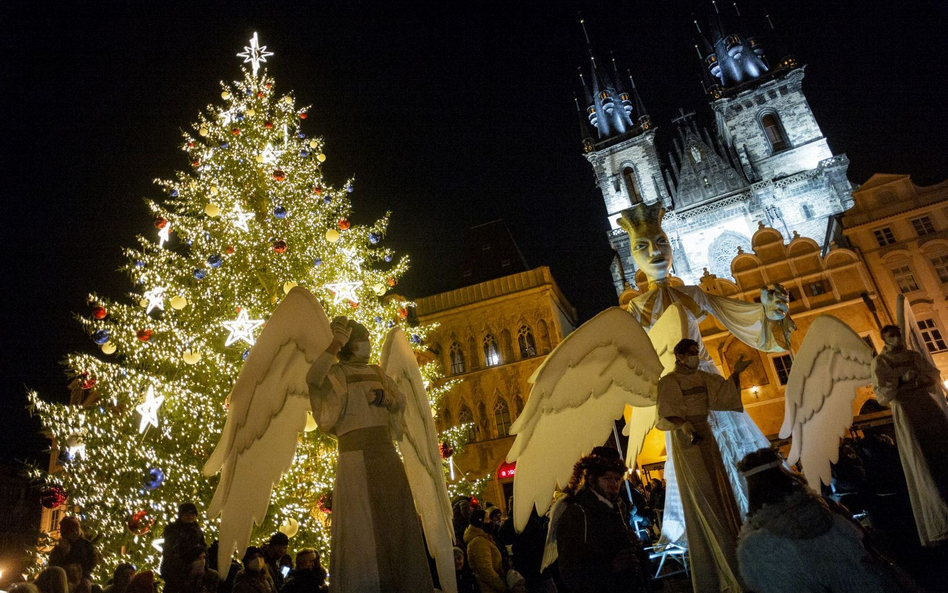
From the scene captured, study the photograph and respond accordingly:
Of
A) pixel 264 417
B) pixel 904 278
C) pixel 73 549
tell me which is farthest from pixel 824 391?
pixel 904 278

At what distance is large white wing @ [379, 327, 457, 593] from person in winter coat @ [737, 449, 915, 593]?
7.08 ft

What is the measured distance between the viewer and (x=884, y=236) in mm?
20250

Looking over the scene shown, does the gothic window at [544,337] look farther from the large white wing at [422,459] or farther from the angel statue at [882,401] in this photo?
the large white wing at [422,459]

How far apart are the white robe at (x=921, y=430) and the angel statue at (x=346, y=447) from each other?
4023 millimetres

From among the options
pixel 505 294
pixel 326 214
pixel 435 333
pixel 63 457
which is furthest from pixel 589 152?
pixel 63 457

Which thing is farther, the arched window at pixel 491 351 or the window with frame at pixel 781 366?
the arched window at pixel 491 351

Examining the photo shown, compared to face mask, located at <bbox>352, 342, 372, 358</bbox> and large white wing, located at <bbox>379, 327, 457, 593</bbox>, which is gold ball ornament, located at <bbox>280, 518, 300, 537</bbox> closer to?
large white wing, located at <bbox>379, 327, 457, 593</bbox>

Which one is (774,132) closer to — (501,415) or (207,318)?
(501,415)

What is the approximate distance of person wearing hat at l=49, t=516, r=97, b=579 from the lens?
17.2 ft

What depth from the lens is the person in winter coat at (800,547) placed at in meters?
1.97

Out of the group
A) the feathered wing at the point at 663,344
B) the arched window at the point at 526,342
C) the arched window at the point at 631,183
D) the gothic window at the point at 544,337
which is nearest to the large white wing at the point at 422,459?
the feathered wing at the point at 663,344

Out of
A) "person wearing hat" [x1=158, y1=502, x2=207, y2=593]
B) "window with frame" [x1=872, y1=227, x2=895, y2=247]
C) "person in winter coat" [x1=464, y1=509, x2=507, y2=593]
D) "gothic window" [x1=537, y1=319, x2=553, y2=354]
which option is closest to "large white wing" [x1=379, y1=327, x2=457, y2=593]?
"person in winter coat" [x1=464, y1=509, x2=507, y2=593]

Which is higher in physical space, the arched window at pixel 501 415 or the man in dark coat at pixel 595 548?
the arched window at pixel 501 415

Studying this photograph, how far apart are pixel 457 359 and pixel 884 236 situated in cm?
1925
